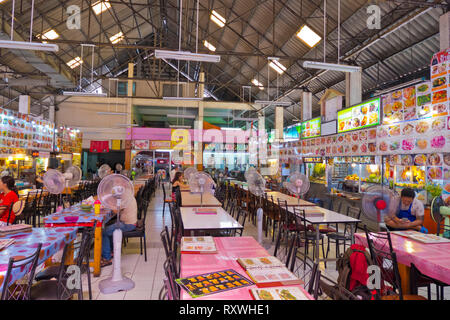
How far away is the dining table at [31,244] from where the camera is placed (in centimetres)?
207

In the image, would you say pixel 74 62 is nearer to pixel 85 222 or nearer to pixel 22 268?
pixel 85 222

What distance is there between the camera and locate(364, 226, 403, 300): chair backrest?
236 cm

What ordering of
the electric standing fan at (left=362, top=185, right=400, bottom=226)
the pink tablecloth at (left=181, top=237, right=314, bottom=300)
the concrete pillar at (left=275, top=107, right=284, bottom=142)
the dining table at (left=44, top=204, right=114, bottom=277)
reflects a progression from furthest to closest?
the concrete pillar at (left=275, top=107, right=284, bottom=142)
the dining table at (left=44, top=204, right=114, bottom=277)
the electric standing fan at (left=362, top=185, right=400, bottom=226)
the pink tablecloth at (left=181, top=237, right=314, bottom=300)

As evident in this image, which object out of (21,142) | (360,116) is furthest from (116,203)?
(21,142)

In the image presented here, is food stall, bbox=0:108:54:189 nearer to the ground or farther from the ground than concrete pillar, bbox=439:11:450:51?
nearer to the ground

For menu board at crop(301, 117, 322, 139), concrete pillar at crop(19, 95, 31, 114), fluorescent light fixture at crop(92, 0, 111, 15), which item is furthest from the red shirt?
fluorescent light fixture at crop(92, 0, 111, 15)

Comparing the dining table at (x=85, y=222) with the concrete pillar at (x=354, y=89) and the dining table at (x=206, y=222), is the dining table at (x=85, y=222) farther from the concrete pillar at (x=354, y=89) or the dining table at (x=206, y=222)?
the concrete pillar at (x=354, y=89)

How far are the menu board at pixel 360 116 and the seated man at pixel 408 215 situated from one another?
3537 mm

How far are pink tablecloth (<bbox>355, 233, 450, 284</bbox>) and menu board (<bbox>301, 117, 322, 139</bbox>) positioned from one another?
7.47m

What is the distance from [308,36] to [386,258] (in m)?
9.28

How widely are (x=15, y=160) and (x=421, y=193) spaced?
12790mm

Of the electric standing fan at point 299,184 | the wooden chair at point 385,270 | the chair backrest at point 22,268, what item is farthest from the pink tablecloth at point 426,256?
the chair backrest at point 22,268

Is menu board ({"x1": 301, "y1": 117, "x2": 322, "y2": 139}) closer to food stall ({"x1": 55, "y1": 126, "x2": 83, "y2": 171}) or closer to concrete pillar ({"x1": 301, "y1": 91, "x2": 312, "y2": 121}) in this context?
concrete pillar ({"x1": 301, "y1": 91, "x2": 312, "y2": 121})
